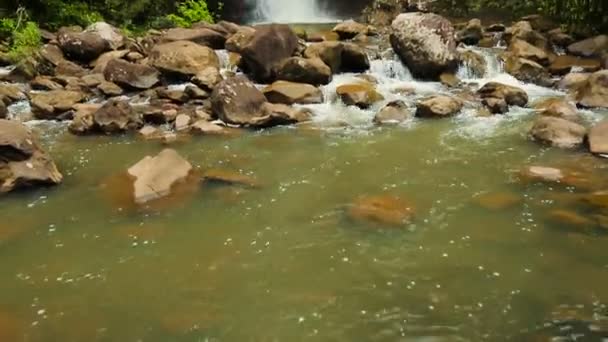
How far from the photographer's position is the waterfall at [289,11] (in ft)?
73.9

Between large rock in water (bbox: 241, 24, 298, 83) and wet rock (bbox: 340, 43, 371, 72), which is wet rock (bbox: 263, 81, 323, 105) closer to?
large rock in water (bbox: 241, 24, 298, 83)

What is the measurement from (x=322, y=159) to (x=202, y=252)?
2.99 metres

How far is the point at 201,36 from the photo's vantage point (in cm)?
1376

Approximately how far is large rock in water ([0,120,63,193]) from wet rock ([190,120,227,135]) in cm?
254

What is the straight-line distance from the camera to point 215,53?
12656 millimetres

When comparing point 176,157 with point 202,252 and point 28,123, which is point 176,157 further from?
point 28,123

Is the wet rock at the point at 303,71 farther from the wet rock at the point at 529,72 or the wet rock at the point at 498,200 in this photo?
the wet rock at the point at 498,200

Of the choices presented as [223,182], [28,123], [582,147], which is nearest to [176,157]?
[223,182]

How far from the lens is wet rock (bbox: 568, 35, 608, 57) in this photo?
13625 mm

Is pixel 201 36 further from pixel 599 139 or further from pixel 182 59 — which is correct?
pixel 599 139

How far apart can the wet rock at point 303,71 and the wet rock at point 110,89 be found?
10.0 ft

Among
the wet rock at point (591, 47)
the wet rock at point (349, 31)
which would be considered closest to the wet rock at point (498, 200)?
the wet rock at point (591, 47)

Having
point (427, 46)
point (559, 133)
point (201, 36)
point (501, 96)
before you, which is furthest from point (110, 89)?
point (559, 133)

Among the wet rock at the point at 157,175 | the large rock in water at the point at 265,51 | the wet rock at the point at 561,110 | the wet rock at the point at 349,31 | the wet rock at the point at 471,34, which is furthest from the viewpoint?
the wet rock at the point at 349,31
